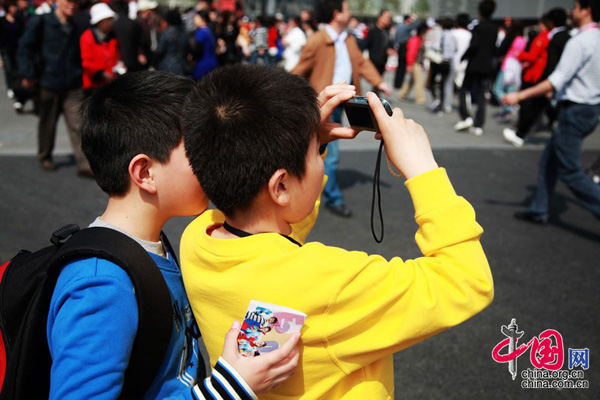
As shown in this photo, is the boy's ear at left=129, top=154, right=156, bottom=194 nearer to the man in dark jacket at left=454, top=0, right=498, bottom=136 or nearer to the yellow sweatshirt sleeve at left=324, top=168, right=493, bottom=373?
the yellow sweatshirt sleeve at left=324, top=168, right=493, bottom=373

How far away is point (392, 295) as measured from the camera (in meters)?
1.12

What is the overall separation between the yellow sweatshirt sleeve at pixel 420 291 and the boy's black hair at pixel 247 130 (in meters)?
0.26

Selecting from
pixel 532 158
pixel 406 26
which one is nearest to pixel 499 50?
pixel 406 26

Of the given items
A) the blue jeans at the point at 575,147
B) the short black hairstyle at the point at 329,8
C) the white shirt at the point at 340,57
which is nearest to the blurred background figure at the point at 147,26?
the short black hairstyle at the point at 329,8

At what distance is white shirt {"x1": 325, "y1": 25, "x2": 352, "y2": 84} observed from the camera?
5.46 meters

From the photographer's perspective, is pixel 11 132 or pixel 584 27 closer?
pixel 584 27

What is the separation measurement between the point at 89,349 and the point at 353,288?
58cm

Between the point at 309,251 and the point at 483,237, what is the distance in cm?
409

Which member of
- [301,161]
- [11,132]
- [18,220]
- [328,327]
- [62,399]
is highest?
[301,161]

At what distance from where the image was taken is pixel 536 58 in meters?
8.93

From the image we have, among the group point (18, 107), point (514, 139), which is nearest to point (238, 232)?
point (514, 139)

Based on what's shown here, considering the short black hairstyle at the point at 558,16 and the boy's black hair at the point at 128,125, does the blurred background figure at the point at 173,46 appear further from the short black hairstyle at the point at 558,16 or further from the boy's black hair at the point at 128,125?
the boy's black hair at the point at 128,125

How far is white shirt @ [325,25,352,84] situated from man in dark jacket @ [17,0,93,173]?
119 inches

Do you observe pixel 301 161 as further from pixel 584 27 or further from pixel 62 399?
pixel 584 27
